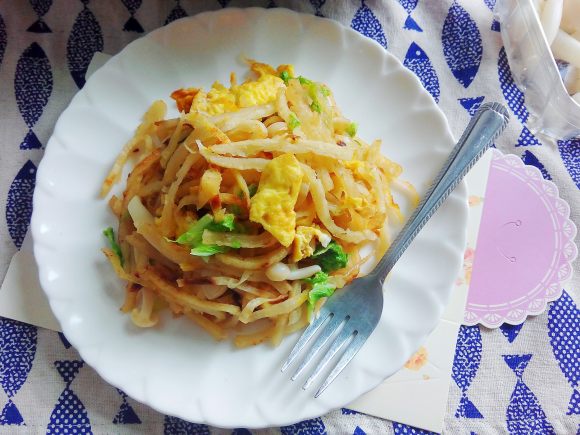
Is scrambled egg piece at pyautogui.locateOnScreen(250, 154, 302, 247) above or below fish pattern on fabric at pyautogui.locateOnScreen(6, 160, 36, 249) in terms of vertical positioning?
above

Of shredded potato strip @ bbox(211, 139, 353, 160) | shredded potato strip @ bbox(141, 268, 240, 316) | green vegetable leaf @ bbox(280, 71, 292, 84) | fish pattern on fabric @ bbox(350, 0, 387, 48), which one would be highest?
fish pattern on fabric @ bbox(350, 0, 387, 48)

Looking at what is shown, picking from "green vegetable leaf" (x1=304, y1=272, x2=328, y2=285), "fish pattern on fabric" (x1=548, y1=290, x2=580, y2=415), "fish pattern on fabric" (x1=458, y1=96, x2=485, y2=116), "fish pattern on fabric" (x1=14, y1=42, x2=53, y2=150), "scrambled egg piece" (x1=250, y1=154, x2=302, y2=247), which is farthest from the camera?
"fish pattern on fabric" (x1=458, y1=96, x2=485, y2=116)

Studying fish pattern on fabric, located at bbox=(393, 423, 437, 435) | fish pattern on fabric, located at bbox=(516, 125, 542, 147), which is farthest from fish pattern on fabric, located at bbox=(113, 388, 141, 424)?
fish pattern on fabric, located at bbox=(516, 125, 542, 147)

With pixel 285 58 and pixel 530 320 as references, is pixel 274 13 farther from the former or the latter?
pixel 530 320

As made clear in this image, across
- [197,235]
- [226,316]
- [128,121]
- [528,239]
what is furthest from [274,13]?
[528,239]

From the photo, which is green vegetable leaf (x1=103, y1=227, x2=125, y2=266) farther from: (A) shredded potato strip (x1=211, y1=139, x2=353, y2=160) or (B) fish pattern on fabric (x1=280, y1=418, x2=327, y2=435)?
(B) fish pattern on fabric (x1=280, y1=418, x2=327, y2=435)

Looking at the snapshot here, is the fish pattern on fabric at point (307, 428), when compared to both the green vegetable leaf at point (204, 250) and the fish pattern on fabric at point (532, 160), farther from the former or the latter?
the fish pattern on fabric at point (532, 160)

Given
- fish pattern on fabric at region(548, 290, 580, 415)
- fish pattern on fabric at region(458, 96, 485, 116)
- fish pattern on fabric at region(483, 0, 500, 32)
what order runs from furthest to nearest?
fish pattern on fabric at region(483, 0, 500, 32) < fish pattern on fabric at region(458, 96, 485, 116) < fish pattern on fabric at region(548, 290, 580, 415)

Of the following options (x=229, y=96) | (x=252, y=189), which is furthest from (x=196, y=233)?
(x=229, y=96)

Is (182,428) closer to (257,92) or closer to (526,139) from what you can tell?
(257,92)

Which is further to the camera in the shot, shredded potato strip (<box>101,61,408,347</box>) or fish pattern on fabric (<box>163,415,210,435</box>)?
fish pattern on fabric (<box>163,415,210,435</box>)
